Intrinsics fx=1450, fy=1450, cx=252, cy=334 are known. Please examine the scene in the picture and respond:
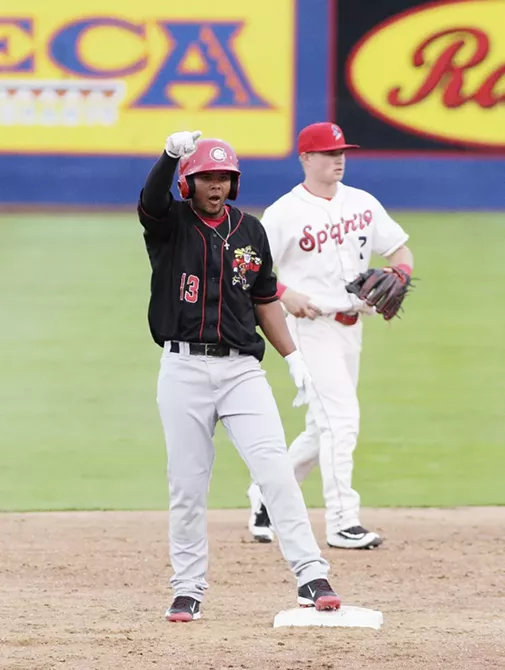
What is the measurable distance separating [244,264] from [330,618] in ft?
4.74

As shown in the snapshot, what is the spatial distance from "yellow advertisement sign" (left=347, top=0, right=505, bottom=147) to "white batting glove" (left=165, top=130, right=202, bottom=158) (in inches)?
530

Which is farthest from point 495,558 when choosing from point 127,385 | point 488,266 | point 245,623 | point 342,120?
point 342,120

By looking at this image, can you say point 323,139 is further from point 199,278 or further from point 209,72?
point 209,72

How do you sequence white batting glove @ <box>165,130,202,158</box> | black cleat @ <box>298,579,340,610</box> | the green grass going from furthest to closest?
the green grass
black cleat @ <box>298,579,340,610</box>
white batting glove @ <box>165,130,202,158</box>

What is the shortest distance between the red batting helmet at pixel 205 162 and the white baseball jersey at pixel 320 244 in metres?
1.95

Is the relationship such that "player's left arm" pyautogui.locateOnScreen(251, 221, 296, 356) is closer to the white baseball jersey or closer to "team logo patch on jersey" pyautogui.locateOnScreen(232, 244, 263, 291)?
"team logo patch on jersey" pyautogui.locateOnScreen(232, 244, 263, 291)

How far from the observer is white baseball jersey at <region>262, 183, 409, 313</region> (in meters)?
7.77

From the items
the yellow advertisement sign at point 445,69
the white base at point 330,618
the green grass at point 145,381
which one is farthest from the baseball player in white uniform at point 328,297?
the yellow advertisement sign at point 445,69

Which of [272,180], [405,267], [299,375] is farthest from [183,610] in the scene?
[272,180]

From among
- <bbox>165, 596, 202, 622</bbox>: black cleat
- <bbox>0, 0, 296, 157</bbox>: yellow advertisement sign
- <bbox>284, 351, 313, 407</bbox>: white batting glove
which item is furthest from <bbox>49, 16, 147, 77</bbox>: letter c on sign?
<bbox>165, 596, 202, 622</bbox>: black cleat

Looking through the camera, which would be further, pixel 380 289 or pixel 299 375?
pixel 380 289

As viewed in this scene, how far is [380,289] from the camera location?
24.8 feet

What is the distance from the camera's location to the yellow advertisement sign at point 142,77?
1839 centimetres

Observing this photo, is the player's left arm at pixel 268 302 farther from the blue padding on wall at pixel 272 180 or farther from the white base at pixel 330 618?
the blue padding on wall at pixel 272 180
